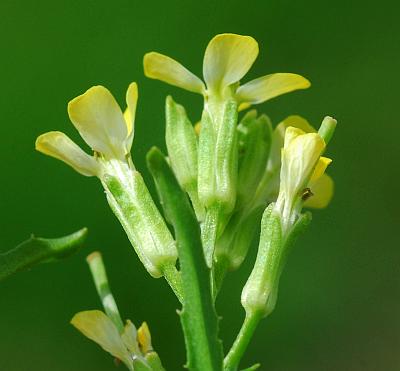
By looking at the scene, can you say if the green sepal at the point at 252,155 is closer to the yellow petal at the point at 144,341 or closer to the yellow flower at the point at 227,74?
the yellow flower at the point at 227,74

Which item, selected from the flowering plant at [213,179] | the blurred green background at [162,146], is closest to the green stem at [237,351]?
the flowering plant at [213,179]

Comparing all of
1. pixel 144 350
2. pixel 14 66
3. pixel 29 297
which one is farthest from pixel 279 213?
pixel 14 66

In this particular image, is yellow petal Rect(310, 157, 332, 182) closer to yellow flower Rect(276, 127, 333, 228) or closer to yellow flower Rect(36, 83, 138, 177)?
yellow flower Rect(276, 127, 333, 228)

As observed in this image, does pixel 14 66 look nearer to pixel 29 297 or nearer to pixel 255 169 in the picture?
pixel 29 297

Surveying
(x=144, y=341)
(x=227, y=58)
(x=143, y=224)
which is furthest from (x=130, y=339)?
(x=227, y=58)

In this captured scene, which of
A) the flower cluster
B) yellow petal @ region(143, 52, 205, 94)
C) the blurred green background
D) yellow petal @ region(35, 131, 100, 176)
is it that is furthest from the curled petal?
the blurred green background

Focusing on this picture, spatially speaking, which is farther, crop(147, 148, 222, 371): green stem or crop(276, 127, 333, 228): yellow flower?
crop(276, 127, 333, 228): yellow flower
